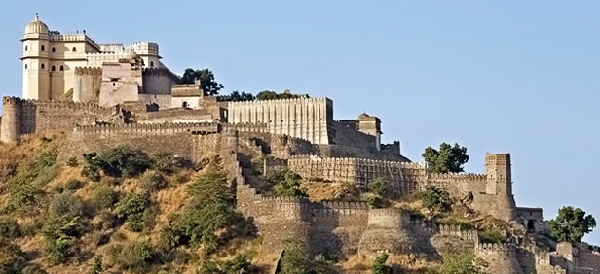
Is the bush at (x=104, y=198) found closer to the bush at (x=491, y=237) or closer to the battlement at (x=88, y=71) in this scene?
the battlement at (x=88, y=71)

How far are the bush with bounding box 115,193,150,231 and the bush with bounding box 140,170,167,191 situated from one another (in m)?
0.97

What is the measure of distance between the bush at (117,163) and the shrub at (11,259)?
21.3 feet

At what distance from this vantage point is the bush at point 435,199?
95.1 meters

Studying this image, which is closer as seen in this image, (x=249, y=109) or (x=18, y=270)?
(x=18, y=270)

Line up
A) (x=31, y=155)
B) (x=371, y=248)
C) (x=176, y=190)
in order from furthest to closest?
(x=31, y=155)
(x=176, y=190)
(x=371, y=248)

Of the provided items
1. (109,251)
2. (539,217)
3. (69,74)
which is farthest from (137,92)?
(539,217)

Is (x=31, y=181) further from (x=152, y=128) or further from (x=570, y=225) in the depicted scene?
(x=570, y=225)

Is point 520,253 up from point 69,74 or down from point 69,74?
down

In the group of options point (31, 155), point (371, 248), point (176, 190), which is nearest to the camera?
point (371, 248)

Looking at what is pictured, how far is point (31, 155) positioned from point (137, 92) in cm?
668

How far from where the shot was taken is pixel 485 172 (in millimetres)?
96625

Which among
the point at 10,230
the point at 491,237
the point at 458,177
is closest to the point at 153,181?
the point at 10,230

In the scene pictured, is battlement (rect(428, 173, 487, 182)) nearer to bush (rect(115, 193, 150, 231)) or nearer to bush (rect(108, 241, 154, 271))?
bush (rect(115, 193, 150, 231))

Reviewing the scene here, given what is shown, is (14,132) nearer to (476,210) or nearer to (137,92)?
(137,92)
